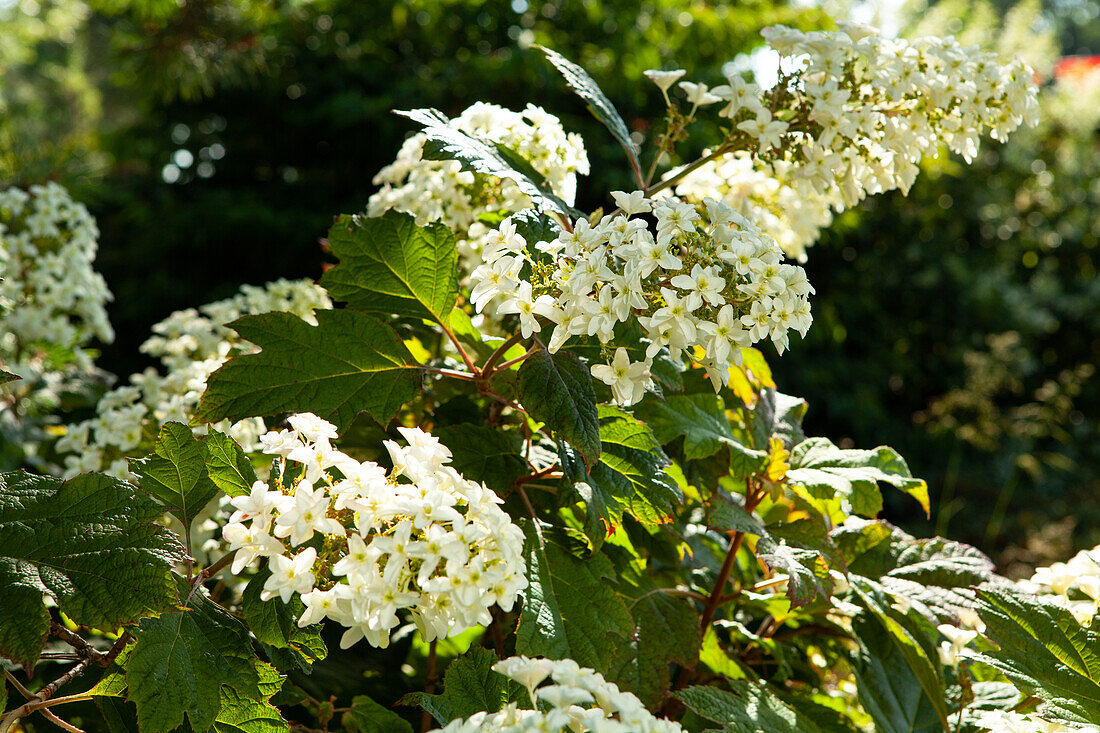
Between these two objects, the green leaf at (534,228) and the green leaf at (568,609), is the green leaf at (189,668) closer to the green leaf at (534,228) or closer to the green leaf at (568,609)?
the green leaf at (568,609)

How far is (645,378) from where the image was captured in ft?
3.50

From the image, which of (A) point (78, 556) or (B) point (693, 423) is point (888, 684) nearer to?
(B) point (693, 423)

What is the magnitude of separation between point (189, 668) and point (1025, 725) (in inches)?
41.2

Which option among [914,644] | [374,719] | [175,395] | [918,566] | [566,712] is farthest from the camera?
[175,395]

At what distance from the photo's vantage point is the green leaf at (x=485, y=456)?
120cm

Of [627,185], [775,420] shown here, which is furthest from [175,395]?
[627,185]

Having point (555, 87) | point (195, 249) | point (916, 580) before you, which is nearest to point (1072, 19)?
point (555, 87)

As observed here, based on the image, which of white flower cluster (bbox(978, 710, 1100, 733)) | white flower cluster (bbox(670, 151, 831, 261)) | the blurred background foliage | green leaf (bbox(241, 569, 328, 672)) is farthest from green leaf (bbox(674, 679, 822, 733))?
the blurred background foliage

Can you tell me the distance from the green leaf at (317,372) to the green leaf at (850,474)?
66 centimetres

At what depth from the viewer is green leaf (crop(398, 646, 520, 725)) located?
96cm

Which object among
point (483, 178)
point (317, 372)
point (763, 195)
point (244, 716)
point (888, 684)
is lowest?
point (244, 716)

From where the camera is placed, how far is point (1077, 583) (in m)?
1.38

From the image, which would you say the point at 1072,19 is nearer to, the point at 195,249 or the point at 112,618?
the point at 195,249

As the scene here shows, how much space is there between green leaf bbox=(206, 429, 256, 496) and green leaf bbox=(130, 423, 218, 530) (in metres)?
0.02
